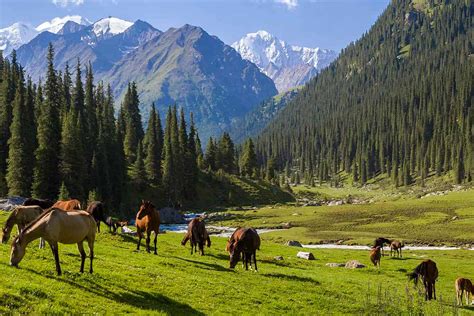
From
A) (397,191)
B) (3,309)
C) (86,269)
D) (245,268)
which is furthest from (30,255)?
(397,191)

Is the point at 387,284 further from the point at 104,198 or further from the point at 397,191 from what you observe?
the point at 397,191

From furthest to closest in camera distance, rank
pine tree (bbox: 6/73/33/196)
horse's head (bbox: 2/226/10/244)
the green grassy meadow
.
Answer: pine tree (bbox: 6/73/33/196), horse's head (bbox: 2/226/10/244), the green grassy meadow

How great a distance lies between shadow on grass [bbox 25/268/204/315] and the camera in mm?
18141

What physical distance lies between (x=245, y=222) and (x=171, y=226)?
18.7 meters

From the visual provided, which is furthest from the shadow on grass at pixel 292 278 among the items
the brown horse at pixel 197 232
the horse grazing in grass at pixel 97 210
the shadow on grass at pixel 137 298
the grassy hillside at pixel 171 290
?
the horse grazing in grass at pixel 97 210

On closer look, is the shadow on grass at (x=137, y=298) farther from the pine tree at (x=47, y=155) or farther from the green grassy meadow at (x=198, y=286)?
the pine tree at (x=47, y=155)

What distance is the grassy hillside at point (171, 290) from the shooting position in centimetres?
1662

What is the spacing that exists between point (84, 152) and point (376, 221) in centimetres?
6904

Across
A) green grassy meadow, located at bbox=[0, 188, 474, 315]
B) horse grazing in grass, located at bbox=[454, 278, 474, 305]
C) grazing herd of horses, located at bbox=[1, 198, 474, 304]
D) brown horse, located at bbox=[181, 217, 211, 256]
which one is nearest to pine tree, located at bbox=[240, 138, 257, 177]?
green grassy meadow, located at bbox=[0, 188, 474, 315]

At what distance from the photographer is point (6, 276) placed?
17.3m

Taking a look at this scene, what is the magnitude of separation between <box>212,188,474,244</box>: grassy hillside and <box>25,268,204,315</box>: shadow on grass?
61.4 m

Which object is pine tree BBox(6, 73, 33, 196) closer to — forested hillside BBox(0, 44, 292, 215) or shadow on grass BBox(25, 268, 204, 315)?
forested hillside BBox(0, 44, 292, 215)

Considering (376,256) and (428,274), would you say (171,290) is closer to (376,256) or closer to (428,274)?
(428,274)

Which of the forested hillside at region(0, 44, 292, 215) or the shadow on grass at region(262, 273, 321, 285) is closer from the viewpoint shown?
the shadow on grass at region(262, 273, 321, 285)
